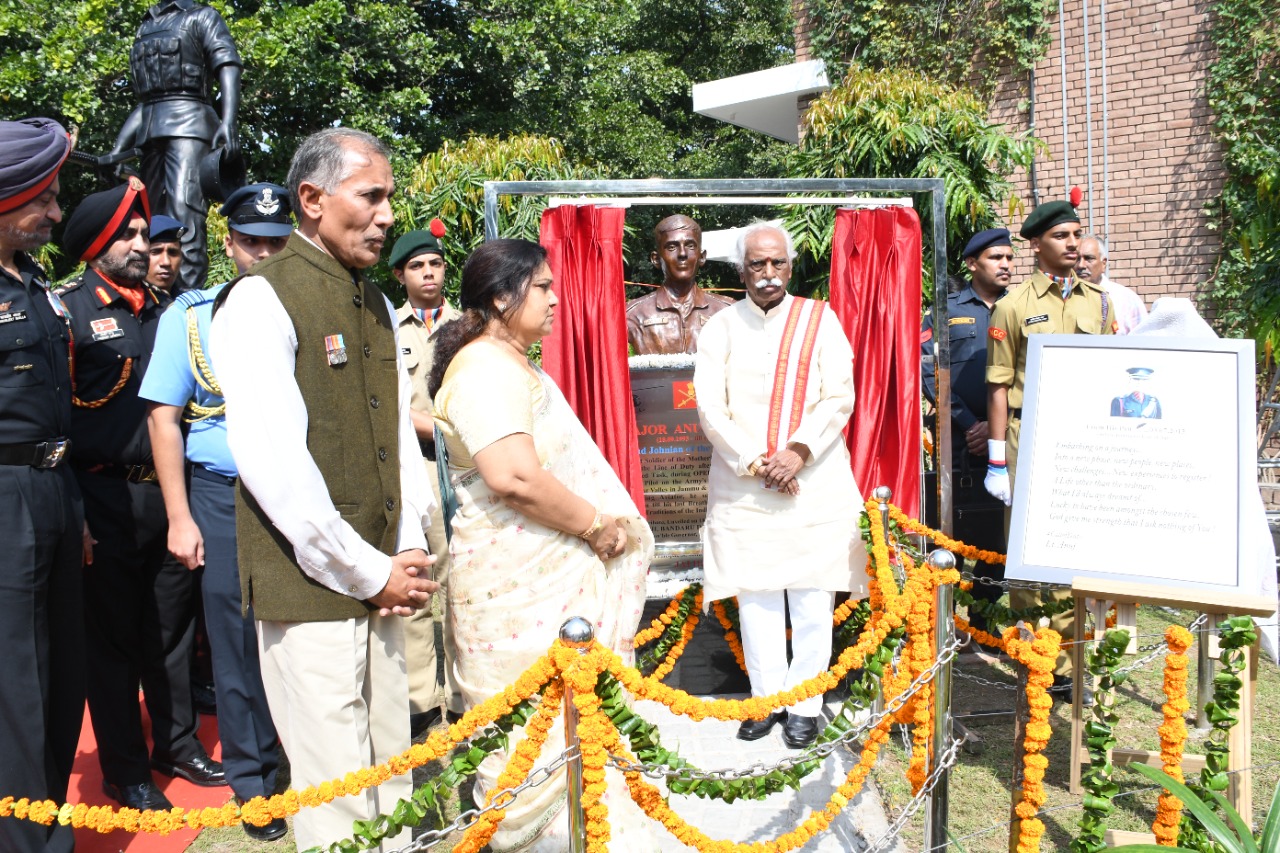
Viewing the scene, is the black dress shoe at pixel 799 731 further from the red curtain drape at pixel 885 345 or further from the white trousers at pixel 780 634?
the red curtain drape at pixel 885 345

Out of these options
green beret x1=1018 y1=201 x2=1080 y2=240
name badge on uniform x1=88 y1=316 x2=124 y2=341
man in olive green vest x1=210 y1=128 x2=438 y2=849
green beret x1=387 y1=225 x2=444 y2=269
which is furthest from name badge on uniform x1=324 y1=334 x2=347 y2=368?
green beret x1=1018 y1=201 x2=1080 y2=240

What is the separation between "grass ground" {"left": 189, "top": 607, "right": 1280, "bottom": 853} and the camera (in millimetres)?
3443

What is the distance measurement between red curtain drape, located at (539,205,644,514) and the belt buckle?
2.23 metres

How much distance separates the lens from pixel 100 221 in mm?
3693

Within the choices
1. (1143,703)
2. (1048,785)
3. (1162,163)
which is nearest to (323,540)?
(1048,785)

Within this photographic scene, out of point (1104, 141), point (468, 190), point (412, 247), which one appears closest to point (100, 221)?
point (412, 247)

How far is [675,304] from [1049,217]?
201 centimetres

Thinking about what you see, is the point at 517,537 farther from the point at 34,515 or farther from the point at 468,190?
the point at 468,190

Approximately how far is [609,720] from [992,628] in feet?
6.88

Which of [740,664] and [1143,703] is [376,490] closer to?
[740,664]

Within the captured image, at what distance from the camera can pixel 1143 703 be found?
456 cm

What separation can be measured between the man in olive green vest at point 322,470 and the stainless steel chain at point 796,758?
72 centimetres

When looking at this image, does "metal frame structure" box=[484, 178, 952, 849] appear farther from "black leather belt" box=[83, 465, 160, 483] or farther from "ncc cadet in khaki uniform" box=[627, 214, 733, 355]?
"black leather belt" box=[83, 465, 160, 483]

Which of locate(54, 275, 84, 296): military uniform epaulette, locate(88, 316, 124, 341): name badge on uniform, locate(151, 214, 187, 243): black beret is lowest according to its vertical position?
locate(88, 316, 124, 341): name badge on uniform
